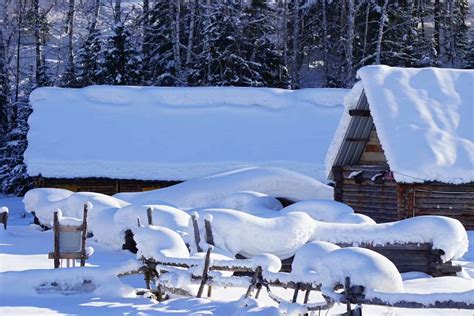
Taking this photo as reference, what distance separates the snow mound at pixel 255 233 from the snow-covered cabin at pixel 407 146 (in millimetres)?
5027

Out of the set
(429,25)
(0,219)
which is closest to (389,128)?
(0,219)

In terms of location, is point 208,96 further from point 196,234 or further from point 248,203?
point 196,234

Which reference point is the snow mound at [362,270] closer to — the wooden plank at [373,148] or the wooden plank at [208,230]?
the wooden plank at [208,230]

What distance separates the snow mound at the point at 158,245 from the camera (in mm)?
12492

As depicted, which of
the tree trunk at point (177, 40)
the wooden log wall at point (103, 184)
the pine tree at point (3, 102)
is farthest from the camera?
the pine tree at point (3, 102)

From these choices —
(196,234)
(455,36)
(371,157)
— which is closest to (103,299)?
(196,234)

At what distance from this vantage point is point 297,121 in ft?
93.9

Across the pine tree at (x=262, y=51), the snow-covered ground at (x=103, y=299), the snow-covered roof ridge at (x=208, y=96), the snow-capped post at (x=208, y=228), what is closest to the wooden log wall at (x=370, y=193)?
the snow-covered roof ridge at (x=208, y=96)

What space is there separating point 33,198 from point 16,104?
14.7 meters

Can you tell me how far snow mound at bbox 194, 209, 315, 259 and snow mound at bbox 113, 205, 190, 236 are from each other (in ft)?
2.76

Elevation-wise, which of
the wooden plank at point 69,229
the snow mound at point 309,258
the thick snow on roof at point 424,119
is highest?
the thick snow on roof at point 424,119

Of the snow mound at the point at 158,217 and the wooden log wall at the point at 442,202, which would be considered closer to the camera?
the snow mound at the point at 158,217

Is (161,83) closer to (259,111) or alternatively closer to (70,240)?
(259,111)

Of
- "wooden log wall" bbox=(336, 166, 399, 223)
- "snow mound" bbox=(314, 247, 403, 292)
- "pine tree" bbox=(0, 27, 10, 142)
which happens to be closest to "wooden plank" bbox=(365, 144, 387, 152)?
"wooden log wall" bbox=(336, 166, 399, 223)
